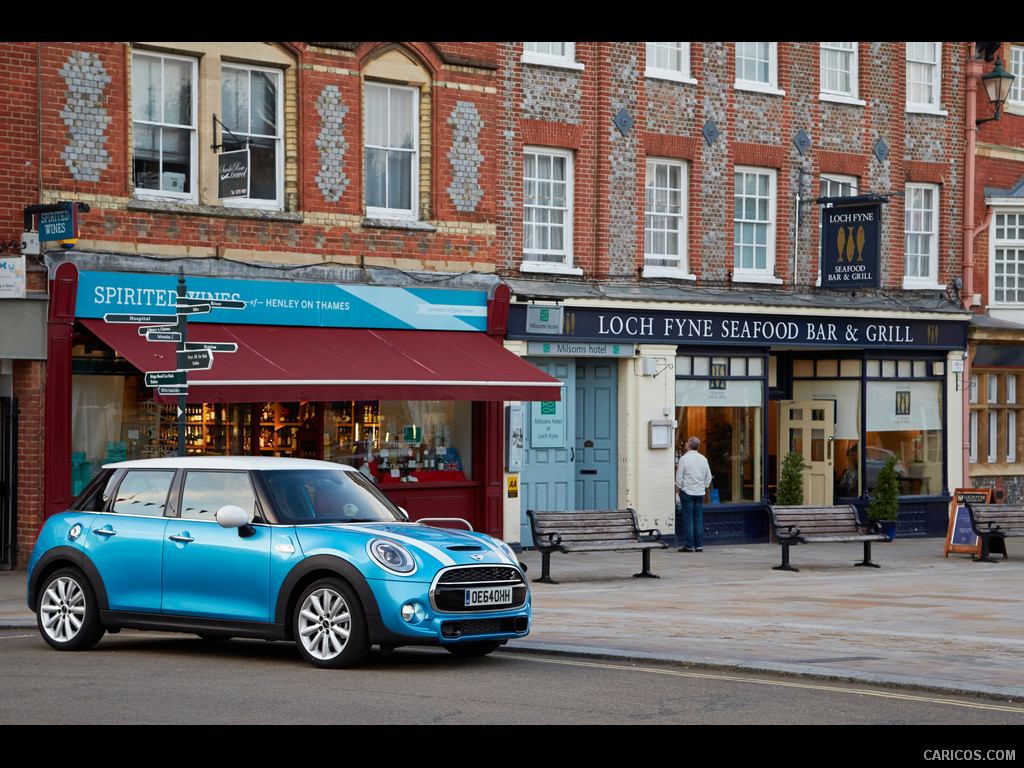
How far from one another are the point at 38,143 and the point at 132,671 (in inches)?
374

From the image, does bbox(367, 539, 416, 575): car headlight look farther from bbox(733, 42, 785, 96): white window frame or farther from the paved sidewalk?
bbox(733, 42, 785, 96): white window frame

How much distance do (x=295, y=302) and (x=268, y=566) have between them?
961 centimetres

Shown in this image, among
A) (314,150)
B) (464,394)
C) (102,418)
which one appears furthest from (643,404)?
(102,418)

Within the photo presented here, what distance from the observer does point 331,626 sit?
388 inches

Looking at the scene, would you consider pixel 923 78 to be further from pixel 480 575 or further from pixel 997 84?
pixel 480 575

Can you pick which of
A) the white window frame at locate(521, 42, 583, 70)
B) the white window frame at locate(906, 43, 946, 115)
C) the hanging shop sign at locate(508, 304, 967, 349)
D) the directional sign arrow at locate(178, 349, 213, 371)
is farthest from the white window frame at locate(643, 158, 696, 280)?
the directional sign arrow at locate(178, 349, 213, 371)

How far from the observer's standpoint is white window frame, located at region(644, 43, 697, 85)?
23.0m

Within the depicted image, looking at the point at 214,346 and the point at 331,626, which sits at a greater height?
the point at 214,346

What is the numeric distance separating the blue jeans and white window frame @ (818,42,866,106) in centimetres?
797

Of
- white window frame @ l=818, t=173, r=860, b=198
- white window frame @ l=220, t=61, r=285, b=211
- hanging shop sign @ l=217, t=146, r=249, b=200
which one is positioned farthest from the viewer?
white window frame @ l=818, t=173, r=860, b=198

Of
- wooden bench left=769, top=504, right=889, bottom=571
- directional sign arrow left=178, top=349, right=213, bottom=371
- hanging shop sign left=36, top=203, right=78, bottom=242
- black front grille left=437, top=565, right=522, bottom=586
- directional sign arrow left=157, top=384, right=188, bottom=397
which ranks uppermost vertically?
hanging shop sign left=36, top=203, right=78, bottom=242

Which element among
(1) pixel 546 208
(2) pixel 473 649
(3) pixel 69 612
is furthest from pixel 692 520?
(3) pixel 69 612

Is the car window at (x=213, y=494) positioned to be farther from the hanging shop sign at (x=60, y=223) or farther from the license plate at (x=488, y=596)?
the hanging shop sign at (x=60, y=223)
